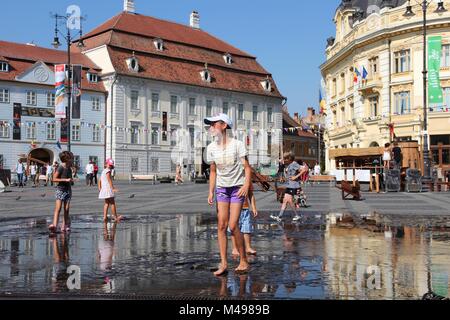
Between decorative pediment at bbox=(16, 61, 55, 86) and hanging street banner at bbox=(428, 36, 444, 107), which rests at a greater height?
decorative pediment at bbox=(16, 61, 55, 86)

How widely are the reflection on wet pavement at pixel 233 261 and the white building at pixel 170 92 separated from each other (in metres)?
49.4

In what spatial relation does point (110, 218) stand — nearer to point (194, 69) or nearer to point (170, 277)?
point (170, 277)

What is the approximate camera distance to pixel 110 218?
14258mm

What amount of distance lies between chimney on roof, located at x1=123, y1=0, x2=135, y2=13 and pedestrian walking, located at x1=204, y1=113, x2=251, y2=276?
64.5 meters

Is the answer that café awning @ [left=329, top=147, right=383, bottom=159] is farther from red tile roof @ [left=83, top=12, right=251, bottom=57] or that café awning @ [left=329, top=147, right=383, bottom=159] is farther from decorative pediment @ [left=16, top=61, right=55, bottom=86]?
red tile roof @ [left=83, top=12, right=251, bottom=57]

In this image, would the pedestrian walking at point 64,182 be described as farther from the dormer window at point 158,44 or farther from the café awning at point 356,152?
the dormer window at point 158,44

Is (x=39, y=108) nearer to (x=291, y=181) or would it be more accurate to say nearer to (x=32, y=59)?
(x=32, y=59)

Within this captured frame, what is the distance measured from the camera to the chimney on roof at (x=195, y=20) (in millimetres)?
77938

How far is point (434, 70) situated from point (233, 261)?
34625 millimetres

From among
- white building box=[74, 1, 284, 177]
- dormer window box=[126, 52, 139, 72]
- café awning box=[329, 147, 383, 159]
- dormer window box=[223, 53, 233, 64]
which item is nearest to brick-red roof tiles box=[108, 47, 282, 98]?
white building box=[74, 1, 284, 177]

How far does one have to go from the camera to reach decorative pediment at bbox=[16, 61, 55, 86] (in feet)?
182

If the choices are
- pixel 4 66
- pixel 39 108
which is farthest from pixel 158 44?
pixel 4 66
